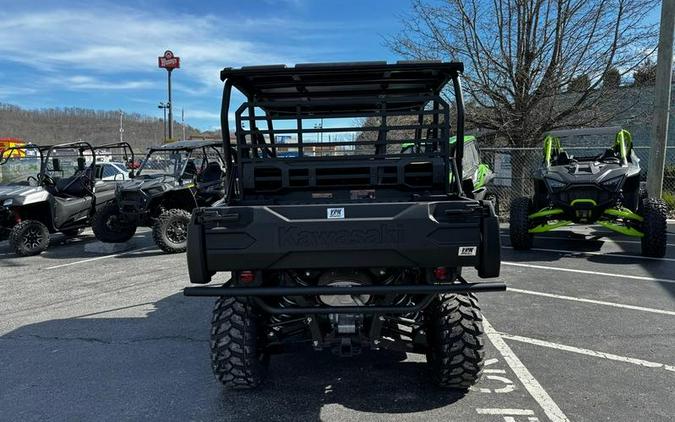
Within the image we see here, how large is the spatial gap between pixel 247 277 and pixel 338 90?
1.61 metres

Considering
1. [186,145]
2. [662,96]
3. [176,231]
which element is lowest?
[176,231]

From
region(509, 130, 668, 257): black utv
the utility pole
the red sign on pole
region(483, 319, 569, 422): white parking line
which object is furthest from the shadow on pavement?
the red sign on pole

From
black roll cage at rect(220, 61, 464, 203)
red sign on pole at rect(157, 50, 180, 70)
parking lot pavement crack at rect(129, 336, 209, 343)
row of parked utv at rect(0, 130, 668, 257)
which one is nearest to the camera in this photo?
black roll cage at rect(220, 61, 464, 203)

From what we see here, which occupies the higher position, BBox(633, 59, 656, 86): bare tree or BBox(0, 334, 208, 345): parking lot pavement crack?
BBox(633, 59, 656, 86): bare tree

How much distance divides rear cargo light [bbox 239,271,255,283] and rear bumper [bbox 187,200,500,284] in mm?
161

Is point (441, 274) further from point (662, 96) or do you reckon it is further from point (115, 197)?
point (662, 96)

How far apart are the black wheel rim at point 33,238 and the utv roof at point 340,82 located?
7073 mm

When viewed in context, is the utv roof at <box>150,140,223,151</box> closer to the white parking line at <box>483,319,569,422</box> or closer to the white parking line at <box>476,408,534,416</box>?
the white parking line at <box>483,319,569,422</box>

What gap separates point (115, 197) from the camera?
9.68 meters

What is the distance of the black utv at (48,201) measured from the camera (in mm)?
8773

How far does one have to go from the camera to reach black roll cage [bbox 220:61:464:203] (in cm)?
311

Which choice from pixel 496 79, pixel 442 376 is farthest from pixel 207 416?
pixel 496 79

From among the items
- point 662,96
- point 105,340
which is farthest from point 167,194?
point 662,96

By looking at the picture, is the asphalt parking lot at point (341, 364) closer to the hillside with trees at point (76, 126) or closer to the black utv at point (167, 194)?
the black utv at point (167, 194)
